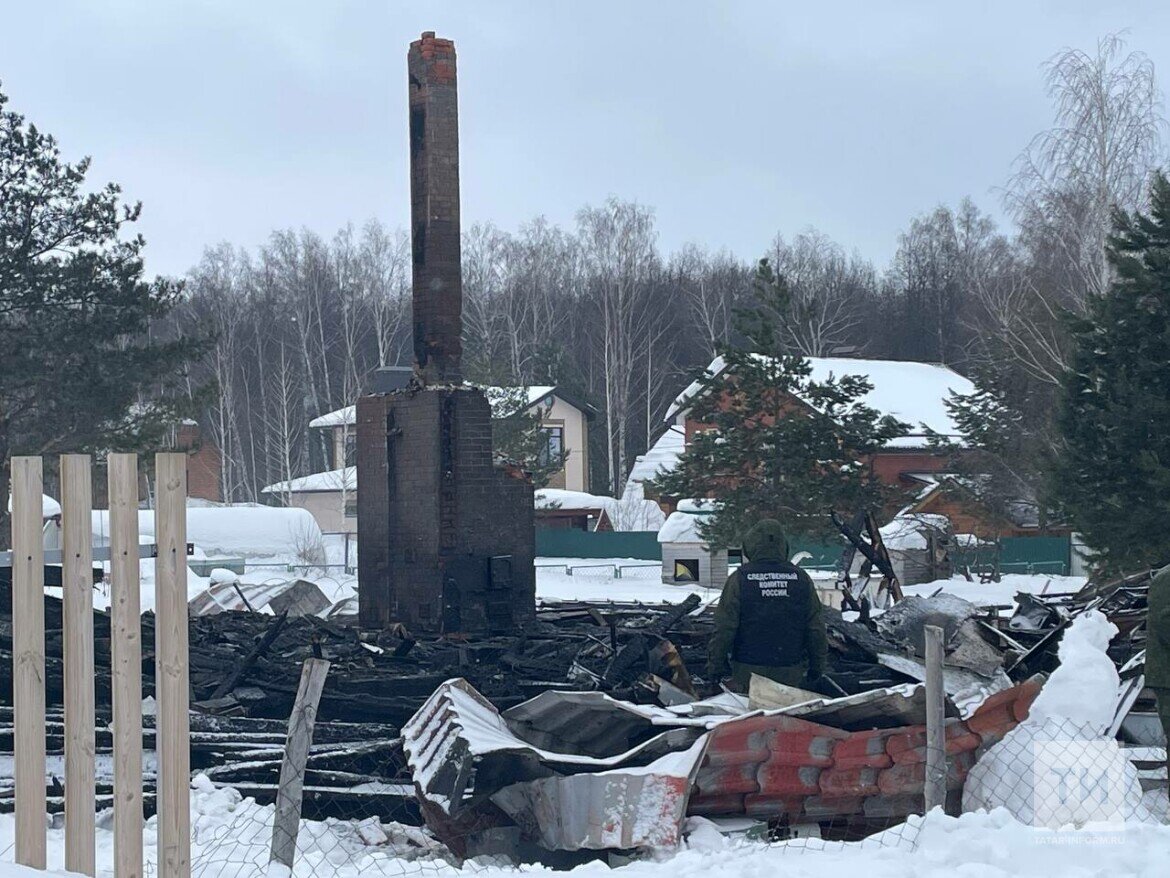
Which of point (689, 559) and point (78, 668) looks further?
point (689, 559)

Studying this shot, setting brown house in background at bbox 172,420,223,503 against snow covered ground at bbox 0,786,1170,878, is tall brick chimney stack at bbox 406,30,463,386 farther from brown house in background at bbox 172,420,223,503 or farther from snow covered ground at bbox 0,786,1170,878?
brown house in background at bbox 172,420,223,503

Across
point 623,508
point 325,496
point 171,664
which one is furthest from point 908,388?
point 171,664

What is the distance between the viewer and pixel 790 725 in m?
7.29

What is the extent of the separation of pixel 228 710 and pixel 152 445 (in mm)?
17336

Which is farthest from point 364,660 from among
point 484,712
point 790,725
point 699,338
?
point 699,338

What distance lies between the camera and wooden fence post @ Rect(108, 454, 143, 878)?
14.7ft

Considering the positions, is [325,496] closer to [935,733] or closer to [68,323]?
[68,323]

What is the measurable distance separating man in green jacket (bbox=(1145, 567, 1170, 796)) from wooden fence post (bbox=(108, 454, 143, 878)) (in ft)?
17.3

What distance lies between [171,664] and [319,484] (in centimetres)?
5007

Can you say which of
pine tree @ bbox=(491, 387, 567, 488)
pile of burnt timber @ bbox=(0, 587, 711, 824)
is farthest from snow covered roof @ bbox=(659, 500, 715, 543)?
pile of burnt timber @ bbox=(0, 587, 711, 824)

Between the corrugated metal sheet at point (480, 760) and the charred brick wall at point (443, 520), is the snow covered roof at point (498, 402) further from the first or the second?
the corrugated metal sheet at point (480, 760)

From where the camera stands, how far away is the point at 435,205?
17422 millimetres

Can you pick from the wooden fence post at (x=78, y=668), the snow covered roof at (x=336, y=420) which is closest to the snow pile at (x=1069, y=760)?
the wooden fence post at (x=78, y=668)

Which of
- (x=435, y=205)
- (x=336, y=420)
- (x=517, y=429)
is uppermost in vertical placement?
(x=435, y=205)
